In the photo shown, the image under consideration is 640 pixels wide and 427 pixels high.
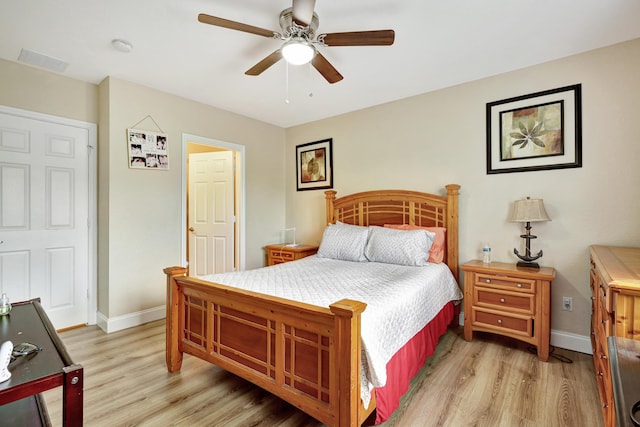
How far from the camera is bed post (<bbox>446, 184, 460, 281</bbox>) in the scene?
312cm

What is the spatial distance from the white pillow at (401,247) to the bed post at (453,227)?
240mm

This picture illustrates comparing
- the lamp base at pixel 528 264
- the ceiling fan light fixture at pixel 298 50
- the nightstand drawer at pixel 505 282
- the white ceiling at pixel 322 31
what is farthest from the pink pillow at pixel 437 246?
the ceiling fan light fixture at pixel 298 50

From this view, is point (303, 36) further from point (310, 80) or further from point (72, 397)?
point (72, 397)

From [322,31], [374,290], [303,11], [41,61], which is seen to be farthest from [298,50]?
[41,61]

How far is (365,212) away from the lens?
3795 millimetres

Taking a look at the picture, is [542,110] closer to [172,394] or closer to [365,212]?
[365,212]

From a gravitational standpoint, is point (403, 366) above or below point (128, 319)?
above

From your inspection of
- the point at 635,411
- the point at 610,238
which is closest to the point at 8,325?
the point at 635,411

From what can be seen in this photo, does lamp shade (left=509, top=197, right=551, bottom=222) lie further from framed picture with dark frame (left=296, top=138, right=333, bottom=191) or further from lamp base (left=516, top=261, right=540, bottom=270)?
framed picture with dark frame (left=296, top=138, right=333, bottom=191)

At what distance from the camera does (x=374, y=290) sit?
6.63ft

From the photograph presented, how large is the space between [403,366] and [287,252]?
98.9 inches

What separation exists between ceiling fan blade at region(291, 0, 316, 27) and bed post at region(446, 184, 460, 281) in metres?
2.17

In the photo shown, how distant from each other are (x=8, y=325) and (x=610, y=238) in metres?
4.07

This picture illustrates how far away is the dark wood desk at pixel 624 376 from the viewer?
1.95ft
